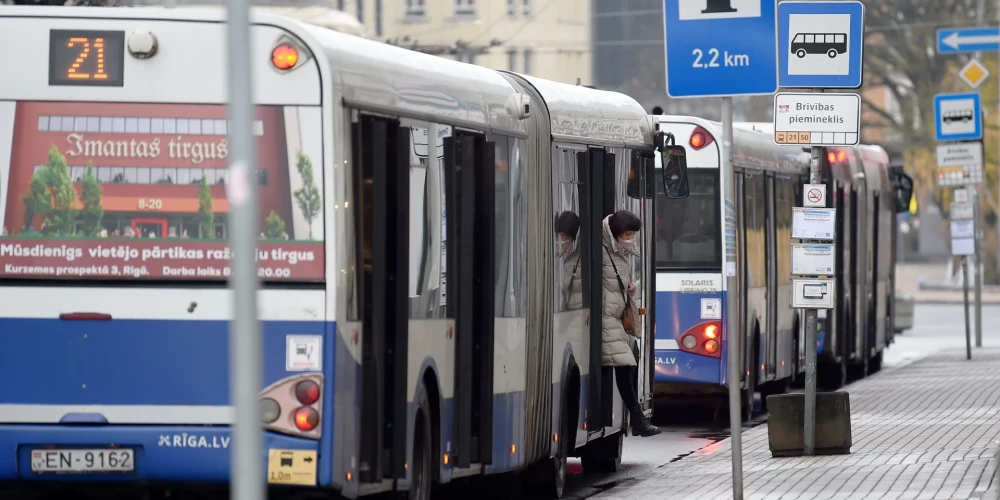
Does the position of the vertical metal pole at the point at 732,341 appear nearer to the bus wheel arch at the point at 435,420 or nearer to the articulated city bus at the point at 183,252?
the bus wheel arch at the point at 435,420

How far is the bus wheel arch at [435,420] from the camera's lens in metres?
10.4

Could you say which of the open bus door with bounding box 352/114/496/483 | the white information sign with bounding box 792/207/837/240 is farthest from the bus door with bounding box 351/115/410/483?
the white information sign with bounding box 792/207/837/240

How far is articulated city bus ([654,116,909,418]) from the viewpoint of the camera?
18500 mm

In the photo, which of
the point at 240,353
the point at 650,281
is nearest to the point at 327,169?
the point at 240,353

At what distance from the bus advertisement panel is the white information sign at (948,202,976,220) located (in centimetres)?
2139

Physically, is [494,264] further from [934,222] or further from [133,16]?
[934,222]

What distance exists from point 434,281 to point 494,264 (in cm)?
83

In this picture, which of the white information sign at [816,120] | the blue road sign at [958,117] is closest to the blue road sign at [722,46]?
the white information sign at [816,120]

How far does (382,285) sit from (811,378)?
5.87 m

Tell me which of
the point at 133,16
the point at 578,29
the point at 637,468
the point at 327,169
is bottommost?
the point at 637,468

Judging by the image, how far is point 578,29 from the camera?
186 ft

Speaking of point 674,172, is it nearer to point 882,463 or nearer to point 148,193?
point 882,463

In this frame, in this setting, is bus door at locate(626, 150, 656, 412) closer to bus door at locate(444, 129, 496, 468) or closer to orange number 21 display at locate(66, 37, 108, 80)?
bus door at locate(444, 129, 496, 468)

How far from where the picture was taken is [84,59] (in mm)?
9164
